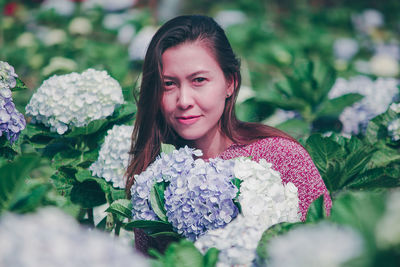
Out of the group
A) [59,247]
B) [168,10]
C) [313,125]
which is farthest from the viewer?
[168,10]

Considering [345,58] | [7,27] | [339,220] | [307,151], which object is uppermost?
[339,220]

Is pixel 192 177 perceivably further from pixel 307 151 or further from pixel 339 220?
pixel 307 151

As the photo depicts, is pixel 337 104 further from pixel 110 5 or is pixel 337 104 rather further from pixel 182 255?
pixel 110 5

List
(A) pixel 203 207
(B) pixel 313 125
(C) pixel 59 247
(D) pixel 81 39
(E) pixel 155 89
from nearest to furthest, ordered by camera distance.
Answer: (C) pixel 59 247
(A) pixel 203 207
(E) pixel 155 89
(B) pixel 313 125
(D) pixel 81 39

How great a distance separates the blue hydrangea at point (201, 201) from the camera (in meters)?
1.18

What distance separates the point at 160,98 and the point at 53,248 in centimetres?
103

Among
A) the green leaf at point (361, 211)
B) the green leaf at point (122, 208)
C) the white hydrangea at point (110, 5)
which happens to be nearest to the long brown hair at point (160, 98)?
the green leaf at point (122, 208)

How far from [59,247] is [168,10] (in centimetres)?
601

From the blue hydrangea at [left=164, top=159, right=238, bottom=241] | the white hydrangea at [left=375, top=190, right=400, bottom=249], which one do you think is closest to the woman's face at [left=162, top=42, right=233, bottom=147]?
the blue hydrangea at [left=164, top=159, right=238, bottom=241]

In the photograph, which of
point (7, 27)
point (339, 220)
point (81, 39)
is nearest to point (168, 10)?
point (81, 39)

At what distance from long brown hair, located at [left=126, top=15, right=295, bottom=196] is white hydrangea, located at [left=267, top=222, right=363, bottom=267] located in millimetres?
1014

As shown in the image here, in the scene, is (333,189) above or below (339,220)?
below

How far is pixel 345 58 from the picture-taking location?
491 cm

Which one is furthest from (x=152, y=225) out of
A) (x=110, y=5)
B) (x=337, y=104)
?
(x=110, y=5)
